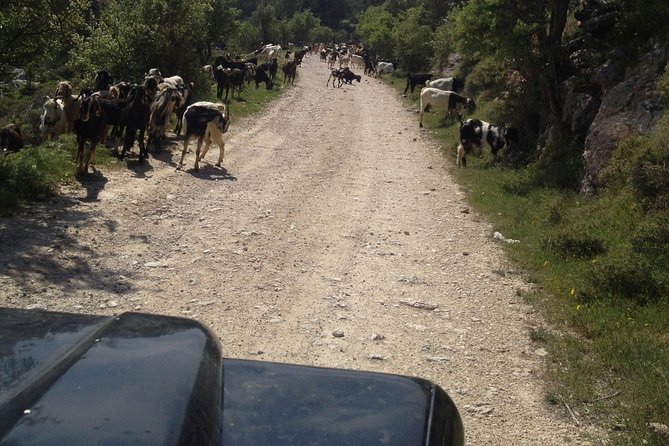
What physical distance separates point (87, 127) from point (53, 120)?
289 centimetres

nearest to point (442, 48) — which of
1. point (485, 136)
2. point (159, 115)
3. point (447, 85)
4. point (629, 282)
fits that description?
point (447, 85)

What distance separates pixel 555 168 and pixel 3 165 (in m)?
9.78

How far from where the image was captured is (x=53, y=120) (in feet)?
47.6

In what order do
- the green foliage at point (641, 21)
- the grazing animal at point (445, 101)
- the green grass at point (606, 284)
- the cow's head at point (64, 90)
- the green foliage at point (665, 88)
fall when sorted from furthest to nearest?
the grazing animal at point (445, 101)
the cow's head at point (64, 90)
the green foliage at point (641, 21)
the green foliage at point (665, 88)
the green grass at point (606, 284)

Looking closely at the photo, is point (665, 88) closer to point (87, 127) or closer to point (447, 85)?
point (87, 127)

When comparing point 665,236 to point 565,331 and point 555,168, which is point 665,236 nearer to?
point 565,331

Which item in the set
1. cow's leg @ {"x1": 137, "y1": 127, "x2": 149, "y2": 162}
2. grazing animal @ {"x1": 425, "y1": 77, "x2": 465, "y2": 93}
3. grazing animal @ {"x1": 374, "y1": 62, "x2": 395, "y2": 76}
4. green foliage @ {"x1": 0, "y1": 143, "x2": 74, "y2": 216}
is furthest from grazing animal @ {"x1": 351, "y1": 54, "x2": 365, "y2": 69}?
green foliage @ {"x1": 0, "y1": 143, "x2": 74, "y2": 216}

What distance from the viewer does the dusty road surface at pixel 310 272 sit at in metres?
6.07

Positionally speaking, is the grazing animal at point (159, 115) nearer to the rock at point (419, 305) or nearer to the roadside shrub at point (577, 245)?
the rock at point (419, 305)

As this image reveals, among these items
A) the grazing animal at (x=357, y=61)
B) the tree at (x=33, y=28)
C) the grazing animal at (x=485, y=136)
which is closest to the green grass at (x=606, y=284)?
the grazing animal at (x=485, y=136)

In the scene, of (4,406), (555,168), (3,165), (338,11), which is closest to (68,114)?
(3,165)

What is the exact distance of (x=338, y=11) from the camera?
339ft

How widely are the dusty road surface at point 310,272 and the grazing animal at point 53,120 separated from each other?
8.08 feet

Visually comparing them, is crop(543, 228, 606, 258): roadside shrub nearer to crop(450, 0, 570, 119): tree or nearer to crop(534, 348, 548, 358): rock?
crop(534, 348, 548, 358): rock
